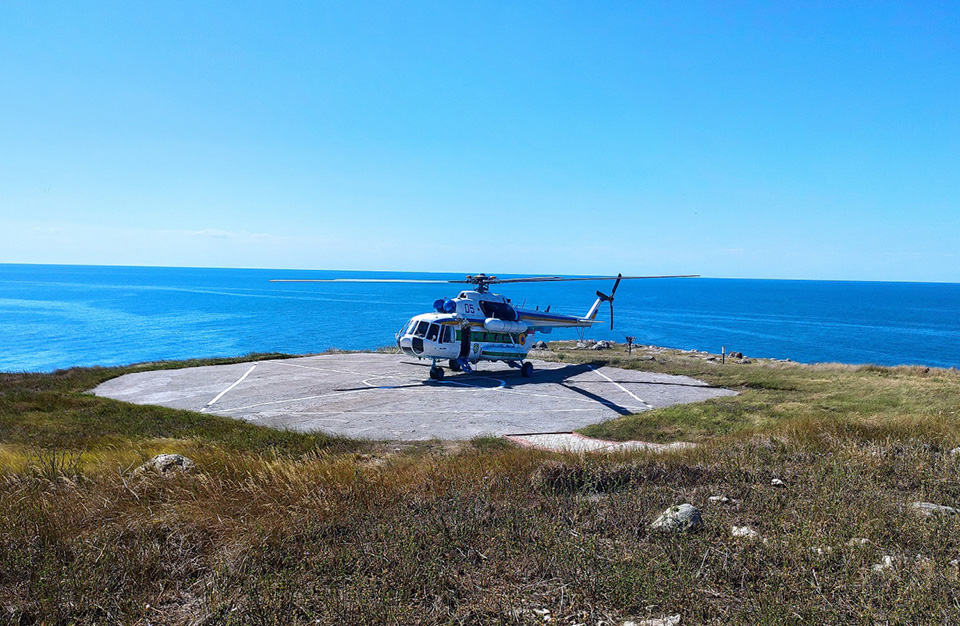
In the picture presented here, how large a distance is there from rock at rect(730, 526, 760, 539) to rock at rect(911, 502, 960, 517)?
1.97 metres

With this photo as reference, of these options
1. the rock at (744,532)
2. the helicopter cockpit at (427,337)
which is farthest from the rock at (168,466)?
the helicopter cockpit at (427,337)

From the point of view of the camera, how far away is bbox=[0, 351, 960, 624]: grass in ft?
13.3

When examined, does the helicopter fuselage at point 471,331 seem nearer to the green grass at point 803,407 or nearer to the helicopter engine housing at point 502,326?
the helicopter engine housing at point 502,326

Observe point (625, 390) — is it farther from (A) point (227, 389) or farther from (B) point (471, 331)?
(A) point (227, 389)

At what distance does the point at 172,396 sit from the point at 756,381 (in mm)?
23641

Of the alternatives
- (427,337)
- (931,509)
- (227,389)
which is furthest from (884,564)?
(227,389)

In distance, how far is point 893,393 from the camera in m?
→ 18.3

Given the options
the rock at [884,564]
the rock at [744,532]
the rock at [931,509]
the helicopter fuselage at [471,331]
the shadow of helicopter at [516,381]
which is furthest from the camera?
the helicopter fuselage at [471,331]

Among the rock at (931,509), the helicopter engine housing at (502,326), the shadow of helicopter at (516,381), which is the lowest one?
the shadow of helicopter at (516,381)

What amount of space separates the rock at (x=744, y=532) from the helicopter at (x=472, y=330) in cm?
1631

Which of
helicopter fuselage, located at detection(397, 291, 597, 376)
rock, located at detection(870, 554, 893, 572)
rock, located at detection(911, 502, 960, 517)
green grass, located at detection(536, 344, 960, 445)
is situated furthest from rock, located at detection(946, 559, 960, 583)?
helicopter fuselage, located at detection(397, 291, 597, 376)

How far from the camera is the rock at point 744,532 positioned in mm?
5258

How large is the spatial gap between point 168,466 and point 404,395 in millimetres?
12481

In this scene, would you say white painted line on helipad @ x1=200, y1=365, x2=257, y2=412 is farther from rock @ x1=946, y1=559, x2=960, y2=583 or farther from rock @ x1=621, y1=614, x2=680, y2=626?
rock @ x1=946, y1=559, x2=960, y2=583
